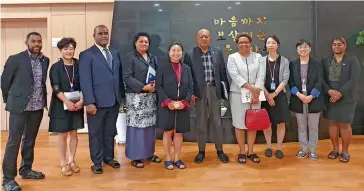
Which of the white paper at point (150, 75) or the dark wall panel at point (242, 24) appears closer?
the white paper at point (150, 75)

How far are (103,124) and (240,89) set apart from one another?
1515 millimetres

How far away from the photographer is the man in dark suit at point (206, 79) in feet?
12.6

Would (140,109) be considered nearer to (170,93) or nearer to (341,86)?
(170,93)

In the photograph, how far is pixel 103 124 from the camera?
369 cm

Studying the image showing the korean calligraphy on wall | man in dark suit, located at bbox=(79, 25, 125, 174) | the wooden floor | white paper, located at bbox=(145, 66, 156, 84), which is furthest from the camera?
the korean calligraphy on wall

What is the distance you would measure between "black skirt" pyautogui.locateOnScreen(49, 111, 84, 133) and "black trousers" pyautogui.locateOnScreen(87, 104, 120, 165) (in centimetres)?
13

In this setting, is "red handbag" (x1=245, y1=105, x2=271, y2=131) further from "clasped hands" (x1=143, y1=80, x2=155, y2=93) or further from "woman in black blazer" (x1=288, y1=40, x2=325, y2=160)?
"clasped hands" (x1=143, y1=80, x2=155, y2=93)

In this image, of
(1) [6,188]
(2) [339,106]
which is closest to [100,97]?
(1) [6,188]

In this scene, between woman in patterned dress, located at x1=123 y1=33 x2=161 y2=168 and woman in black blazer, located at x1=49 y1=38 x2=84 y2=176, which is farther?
woman in patterned dress, located at x1=123 y1=33 x2=161 y2=168

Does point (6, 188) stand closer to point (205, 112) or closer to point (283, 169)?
point (205, 112)

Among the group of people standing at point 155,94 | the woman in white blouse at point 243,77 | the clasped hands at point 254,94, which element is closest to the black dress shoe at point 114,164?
the group of people standing at point 155,94

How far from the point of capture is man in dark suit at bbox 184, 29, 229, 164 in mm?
3844

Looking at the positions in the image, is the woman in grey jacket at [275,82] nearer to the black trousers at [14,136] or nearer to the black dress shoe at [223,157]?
the black dress shoe at [223,157]

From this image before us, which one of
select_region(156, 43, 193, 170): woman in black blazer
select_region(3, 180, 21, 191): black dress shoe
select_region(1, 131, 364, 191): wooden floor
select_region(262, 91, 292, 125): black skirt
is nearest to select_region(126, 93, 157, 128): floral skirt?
select_region(156, 43, 193, 170): woman in black blazer
